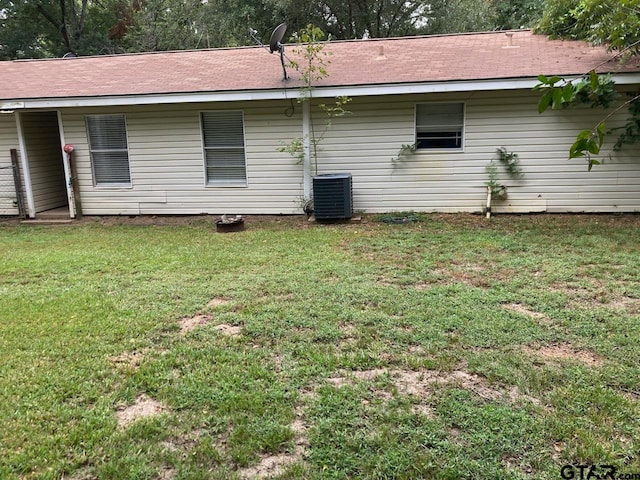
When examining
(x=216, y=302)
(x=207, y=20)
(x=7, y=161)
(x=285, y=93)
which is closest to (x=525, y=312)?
(x=216, y=302)

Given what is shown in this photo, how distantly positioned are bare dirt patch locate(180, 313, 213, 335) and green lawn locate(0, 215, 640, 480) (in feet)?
0.13

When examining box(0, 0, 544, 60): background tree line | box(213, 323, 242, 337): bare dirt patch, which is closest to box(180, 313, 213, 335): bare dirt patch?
box(213, 323, 242, 337): bare dirt patch

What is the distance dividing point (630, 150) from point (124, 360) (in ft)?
27.2

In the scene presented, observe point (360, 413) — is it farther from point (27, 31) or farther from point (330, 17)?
point (27, 31)

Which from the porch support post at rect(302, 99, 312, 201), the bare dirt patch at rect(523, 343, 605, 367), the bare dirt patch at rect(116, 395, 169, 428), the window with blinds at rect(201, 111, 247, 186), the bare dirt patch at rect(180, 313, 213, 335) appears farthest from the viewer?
the window with blinds at rect(201, 111, 247, 186)

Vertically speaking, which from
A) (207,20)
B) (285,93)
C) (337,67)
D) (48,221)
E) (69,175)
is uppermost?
(207,20)

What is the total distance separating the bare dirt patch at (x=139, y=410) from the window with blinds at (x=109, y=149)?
7.53 metres

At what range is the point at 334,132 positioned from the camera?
8742mm

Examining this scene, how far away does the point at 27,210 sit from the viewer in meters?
9.80

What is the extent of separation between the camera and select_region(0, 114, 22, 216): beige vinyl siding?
970 centimetres

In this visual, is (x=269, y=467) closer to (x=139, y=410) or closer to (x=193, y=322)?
(x=139, y=410)

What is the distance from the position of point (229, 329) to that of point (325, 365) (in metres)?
1.03

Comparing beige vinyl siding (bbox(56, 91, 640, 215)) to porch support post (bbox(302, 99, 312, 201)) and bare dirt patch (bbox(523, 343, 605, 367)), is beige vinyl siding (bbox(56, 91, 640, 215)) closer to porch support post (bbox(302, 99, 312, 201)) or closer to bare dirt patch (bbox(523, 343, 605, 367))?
porch support post (bbox(302, 99, 312, 201))

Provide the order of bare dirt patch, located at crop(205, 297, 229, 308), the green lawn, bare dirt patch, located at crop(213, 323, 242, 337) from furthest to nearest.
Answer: bare dirt patch, located at crop(205, 297, 229, 308) < bare dirt patch, located at crop(213, 323, 242, 337) < the green lawn
